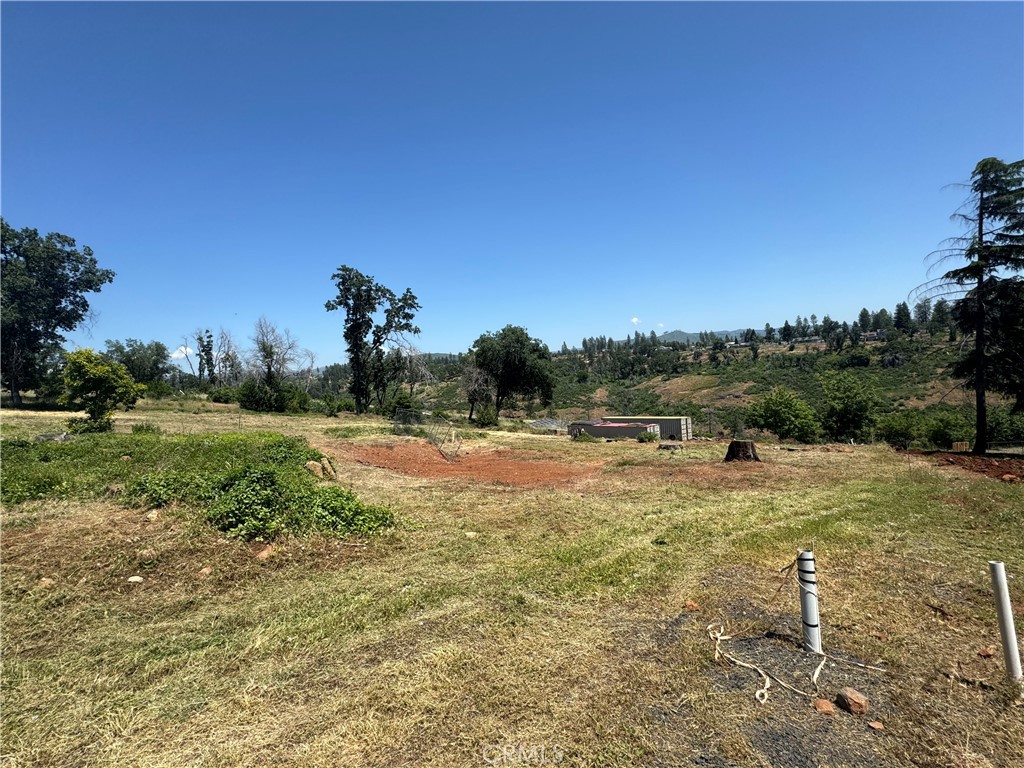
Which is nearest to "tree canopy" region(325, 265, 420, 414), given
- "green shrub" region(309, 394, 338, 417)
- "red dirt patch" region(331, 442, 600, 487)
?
"green shrub" region(309, 394, 338, 417)

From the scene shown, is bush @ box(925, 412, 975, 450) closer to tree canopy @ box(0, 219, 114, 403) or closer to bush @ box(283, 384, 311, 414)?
bush @ box(283, 384, 311, 414)

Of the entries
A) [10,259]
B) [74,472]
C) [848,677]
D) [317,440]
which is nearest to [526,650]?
[848,677]

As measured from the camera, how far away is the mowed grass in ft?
9.46

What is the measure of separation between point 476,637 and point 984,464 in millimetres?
19064

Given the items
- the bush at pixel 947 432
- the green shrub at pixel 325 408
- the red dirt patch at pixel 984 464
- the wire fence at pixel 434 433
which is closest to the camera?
the red dirt patch at pixel 984 464

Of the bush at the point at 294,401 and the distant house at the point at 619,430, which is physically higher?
the bush at the point at 294,401

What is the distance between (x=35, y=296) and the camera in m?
35.2

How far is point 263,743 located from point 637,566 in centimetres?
444

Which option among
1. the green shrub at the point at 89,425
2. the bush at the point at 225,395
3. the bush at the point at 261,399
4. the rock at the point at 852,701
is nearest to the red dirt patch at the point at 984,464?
the rock at the point at 852,701

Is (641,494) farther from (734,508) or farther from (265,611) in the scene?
(265,611)

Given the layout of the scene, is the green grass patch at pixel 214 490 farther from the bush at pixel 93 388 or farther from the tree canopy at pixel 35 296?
the tree canopy at pixel 35 296

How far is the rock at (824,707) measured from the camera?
3.12m

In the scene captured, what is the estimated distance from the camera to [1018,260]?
1806cm

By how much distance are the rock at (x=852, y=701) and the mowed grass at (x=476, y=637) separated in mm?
92
